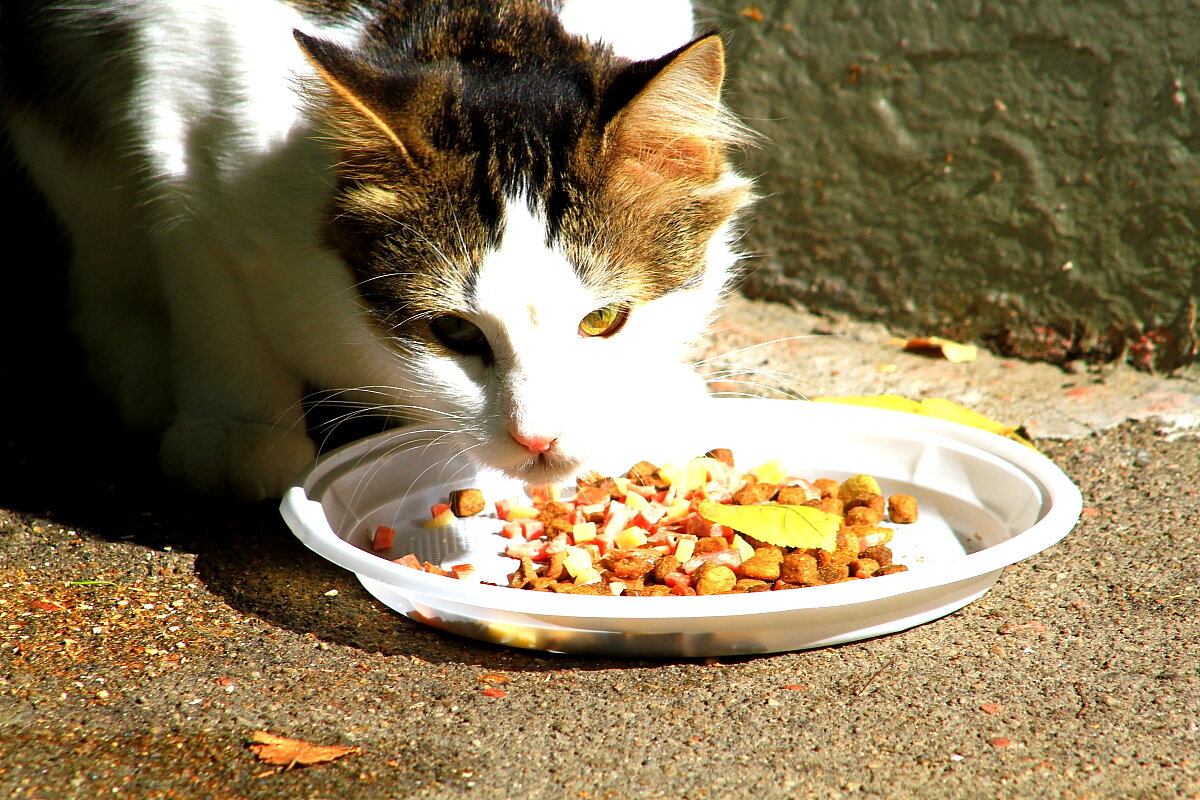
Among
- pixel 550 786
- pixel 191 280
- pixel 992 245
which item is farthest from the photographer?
pixel 992 245

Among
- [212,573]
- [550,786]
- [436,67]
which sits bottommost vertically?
[212,573]

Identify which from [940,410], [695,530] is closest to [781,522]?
[695,530]

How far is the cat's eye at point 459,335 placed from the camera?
1688 mm

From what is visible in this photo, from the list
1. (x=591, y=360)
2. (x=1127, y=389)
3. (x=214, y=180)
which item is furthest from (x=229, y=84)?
(x=1127, y=389)

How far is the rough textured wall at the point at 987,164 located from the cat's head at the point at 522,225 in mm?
781

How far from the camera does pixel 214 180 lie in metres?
1.97

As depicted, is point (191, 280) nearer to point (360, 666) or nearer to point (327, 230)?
point (327, 230)

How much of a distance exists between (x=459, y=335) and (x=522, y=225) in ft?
0.69

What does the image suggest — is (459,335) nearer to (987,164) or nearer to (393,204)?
(393,204)

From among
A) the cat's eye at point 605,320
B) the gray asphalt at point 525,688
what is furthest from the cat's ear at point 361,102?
the gray asphalt at point 525,688

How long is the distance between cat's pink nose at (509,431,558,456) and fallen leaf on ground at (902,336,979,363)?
162 centimetres

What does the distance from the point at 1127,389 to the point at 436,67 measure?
1.82 m

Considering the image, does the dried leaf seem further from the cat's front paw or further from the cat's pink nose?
the cat's front paw

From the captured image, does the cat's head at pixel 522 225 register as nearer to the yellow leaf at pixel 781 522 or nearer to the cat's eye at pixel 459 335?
the cat's eye at pixel 459 335
